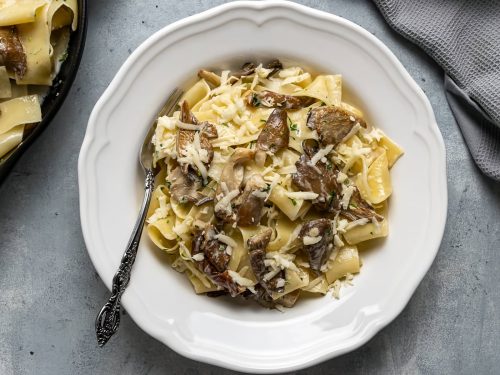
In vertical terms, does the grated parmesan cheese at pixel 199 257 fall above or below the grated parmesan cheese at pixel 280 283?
below

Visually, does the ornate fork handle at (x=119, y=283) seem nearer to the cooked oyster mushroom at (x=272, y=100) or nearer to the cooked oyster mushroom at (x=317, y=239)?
the cooked oyster mushroom at (x=272, y=100)

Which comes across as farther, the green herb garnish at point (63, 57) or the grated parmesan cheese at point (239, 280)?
the green herb garnish at point (63, 57)

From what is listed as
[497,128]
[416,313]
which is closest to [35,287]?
[416,313]

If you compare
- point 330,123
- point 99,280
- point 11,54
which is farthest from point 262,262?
point 11,54

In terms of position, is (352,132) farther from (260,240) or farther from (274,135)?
(260,240)

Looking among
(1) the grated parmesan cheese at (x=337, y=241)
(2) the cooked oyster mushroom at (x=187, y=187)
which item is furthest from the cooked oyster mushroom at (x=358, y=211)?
A: (2) the cooked oyster mushroom at (x=187, y=187)

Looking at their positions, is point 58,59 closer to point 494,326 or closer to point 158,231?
point 158,231

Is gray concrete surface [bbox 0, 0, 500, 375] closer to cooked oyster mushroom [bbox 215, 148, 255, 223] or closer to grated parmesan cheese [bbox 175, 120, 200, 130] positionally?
grated parmesan cheese [bbox 175, 120, 200, 130]

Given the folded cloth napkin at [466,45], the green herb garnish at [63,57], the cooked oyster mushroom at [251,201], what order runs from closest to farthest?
1. the cooked oyster mushroom at [251,201]
2. the green herb garnish at [63,57]
3. the folded cloth napkin at [466,45]

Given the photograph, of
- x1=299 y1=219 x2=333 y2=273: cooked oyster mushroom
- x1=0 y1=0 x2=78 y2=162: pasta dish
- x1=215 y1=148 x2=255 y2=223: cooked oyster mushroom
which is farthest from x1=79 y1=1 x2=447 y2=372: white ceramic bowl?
x1=215 y1=148 x2=255 y2=223: cooked oyster mushroom
